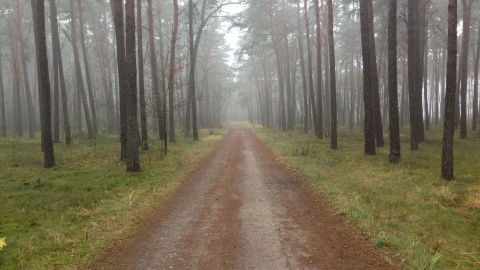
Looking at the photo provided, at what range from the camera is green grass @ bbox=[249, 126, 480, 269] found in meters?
5.38

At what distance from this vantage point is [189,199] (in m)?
8.85

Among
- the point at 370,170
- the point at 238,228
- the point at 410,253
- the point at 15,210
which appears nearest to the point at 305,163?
the point at 370,170

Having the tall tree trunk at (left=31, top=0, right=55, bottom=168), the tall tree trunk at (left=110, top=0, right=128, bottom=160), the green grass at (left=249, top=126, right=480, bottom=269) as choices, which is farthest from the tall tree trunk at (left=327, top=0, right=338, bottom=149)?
the tall tree trunk at (left=31, top=0, right=55, bottom=168)

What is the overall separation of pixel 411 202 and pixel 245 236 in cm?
422

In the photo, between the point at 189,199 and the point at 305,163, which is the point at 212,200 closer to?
the point at 189,199

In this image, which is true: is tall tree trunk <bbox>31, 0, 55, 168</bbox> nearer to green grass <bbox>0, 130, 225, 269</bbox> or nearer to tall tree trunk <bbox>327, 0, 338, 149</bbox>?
green grass <bbox>0, 130, 225, 269</bbox>

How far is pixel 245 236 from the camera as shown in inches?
242

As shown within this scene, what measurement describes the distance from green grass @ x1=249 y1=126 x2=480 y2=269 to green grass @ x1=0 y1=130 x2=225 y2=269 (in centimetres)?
457

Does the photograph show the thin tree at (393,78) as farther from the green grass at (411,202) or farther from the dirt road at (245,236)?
the dirt road at (245,236)

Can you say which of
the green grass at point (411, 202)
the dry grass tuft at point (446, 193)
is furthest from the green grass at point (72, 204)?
the dry grass tuft at point (446, 193)

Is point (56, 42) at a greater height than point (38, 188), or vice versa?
point (56, 42)

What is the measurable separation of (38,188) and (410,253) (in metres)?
9.63

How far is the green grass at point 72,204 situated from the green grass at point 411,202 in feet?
15.0

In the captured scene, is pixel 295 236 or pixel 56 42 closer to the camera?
pixel 295 236
